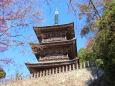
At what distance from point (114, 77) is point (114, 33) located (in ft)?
6.70

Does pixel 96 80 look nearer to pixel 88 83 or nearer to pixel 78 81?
pixel 88 83

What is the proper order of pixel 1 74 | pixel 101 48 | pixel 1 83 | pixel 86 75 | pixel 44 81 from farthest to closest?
pixel 1 74
pixel 1 83
pixel 44 81
pixel 86 75
pixel 101 48

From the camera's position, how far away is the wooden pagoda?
45.8 feet

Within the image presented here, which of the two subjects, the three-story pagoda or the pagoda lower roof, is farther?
the three-story pagoda

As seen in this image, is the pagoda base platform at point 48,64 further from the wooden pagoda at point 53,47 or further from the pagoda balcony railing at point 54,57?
the pagoda balcony railing at point 54,57

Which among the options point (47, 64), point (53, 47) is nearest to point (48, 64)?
point (47, 64)

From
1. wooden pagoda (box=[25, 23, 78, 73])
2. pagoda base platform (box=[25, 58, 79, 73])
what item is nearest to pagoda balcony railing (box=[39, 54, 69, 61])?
wooden pagoda (box=[25, 23, 78, 73])

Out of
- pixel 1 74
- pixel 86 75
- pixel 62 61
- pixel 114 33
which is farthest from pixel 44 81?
pixel 1 74

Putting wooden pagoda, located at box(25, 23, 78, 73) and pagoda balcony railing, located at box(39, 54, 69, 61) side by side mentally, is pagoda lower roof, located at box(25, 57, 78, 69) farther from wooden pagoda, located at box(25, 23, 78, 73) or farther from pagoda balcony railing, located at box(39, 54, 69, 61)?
pagoda balcony railing, located at box(39, 54, 69, 61)

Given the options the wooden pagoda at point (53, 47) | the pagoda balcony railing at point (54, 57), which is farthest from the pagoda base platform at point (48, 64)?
the pagoda balcony railing at point (54, 57)

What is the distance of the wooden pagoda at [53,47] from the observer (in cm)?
1396

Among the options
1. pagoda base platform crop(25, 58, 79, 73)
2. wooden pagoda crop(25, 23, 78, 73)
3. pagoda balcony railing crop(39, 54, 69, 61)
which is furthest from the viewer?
pagoda balcony railing crop(39, 54, 69, 61)

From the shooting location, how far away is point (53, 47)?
1548cm

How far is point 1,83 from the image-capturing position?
522 inches
